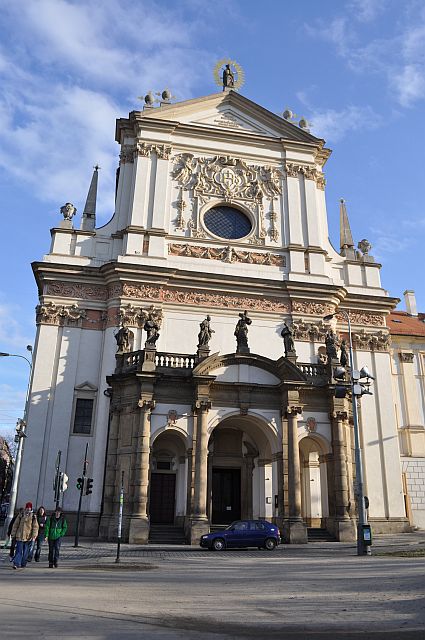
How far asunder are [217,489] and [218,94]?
76.9 ft

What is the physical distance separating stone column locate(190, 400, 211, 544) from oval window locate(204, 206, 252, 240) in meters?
12.0

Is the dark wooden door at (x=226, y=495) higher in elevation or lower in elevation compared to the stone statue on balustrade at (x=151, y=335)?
lower

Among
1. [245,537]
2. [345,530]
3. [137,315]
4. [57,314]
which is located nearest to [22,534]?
[245,537]

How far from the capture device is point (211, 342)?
28812mm

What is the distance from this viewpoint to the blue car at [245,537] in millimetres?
20406

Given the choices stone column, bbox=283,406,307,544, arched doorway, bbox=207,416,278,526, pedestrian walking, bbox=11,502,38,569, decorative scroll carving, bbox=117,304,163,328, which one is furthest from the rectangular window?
pedestrian walking, bbox=11,502,38,569

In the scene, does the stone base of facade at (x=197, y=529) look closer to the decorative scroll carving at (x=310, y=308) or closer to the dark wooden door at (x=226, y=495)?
the dark wooden door at (x=226, y=495)

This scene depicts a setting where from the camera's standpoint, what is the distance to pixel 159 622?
745cm

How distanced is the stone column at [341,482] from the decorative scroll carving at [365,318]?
8.45 meters

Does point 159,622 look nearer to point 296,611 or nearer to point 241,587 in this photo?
point 296,611

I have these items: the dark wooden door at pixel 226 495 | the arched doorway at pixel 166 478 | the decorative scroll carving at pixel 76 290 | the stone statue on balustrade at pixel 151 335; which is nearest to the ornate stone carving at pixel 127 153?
the decorative scroll carving at pixel 76 290

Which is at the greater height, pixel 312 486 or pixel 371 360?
pixel 371 360

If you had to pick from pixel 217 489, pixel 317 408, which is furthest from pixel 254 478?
Result: pixel 317 408

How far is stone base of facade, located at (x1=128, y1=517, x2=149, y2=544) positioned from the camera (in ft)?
69.8
